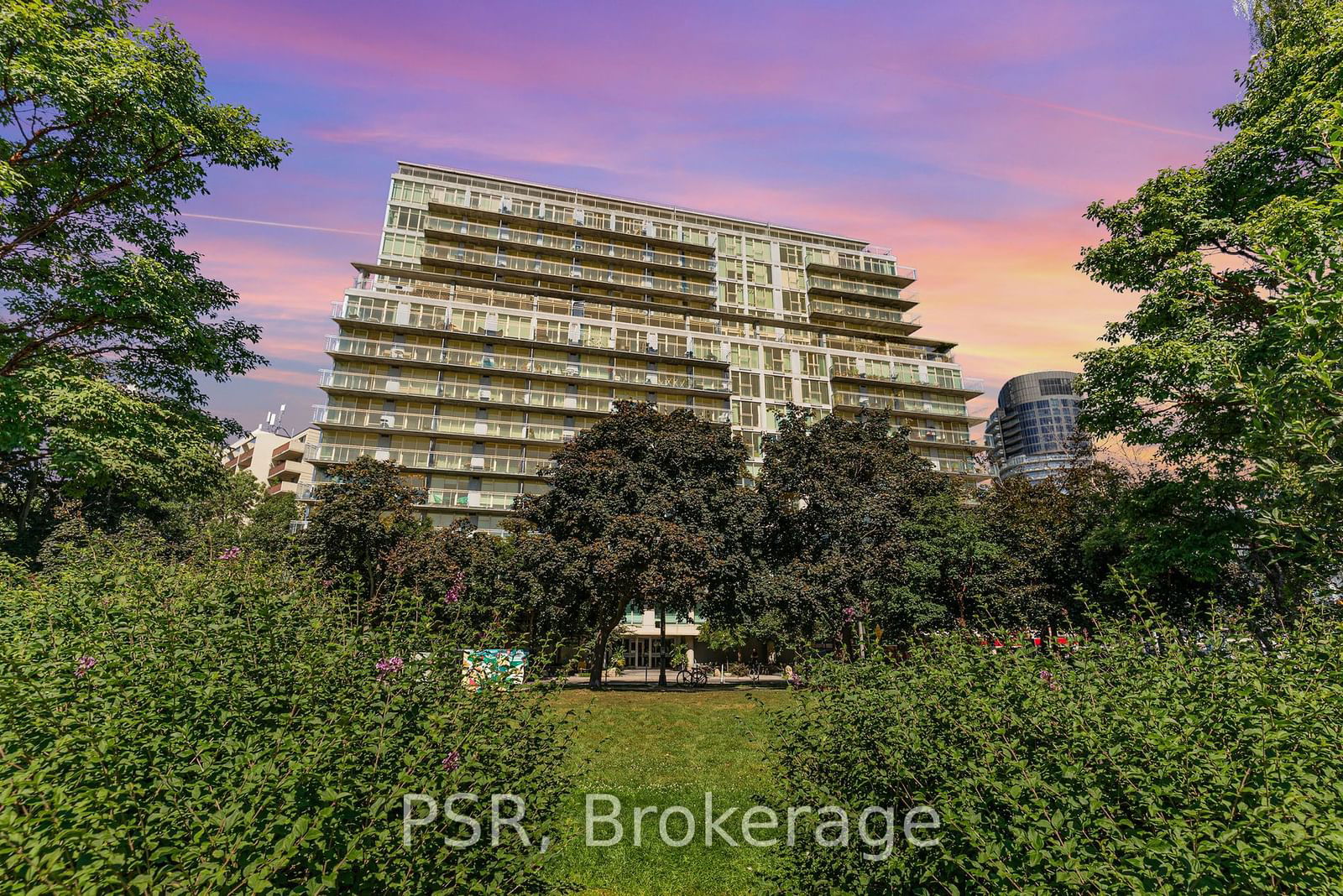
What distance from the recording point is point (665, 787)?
401 inches

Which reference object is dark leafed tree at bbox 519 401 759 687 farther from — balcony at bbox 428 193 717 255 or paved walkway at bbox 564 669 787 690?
balcony at bbox 428 193 717 255

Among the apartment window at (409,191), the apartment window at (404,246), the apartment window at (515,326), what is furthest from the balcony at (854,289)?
the apartment window at (409,191)

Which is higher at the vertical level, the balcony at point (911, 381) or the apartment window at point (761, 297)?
the apartment window at point (761, 297)

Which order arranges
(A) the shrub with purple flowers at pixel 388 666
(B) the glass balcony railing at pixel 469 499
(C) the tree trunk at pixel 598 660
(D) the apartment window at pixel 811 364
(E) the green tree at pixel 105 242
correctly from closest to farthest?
(A) the shrub with purple flowers at pixel 388 666
(E) the green tree at pixel 105 242
(C) the tree trunk at pixel 598 660
(B) the glass balcony railing at pixel 469 499
(D) the apartment window at pixel 811 364

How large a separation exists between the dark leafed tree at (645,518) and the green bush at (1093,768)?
18.4m

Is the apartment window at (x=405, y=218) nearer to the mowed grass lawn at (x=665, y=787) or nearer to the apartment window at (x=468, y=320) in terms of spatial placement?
the apartment window at (x=468, y=320)

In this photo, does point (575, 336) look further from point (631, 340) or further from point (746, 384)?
point (746, 384)

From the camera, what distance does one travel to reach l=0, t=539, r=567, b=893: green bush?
296 cm

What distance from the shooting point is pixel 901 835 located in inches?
184

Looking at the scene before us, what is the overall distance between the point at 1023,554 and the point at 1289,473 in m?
24.0

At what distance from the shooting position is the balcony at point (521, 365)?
4994 cm

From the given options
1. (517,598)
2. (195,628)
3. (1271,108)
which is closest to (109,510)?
(517,598)

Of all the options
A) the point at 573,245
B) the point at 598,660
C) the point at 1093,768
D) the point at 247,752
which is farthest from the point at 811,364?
the point at 247,752

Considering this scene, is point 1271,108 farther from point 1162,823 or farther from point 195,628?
point 195,628
